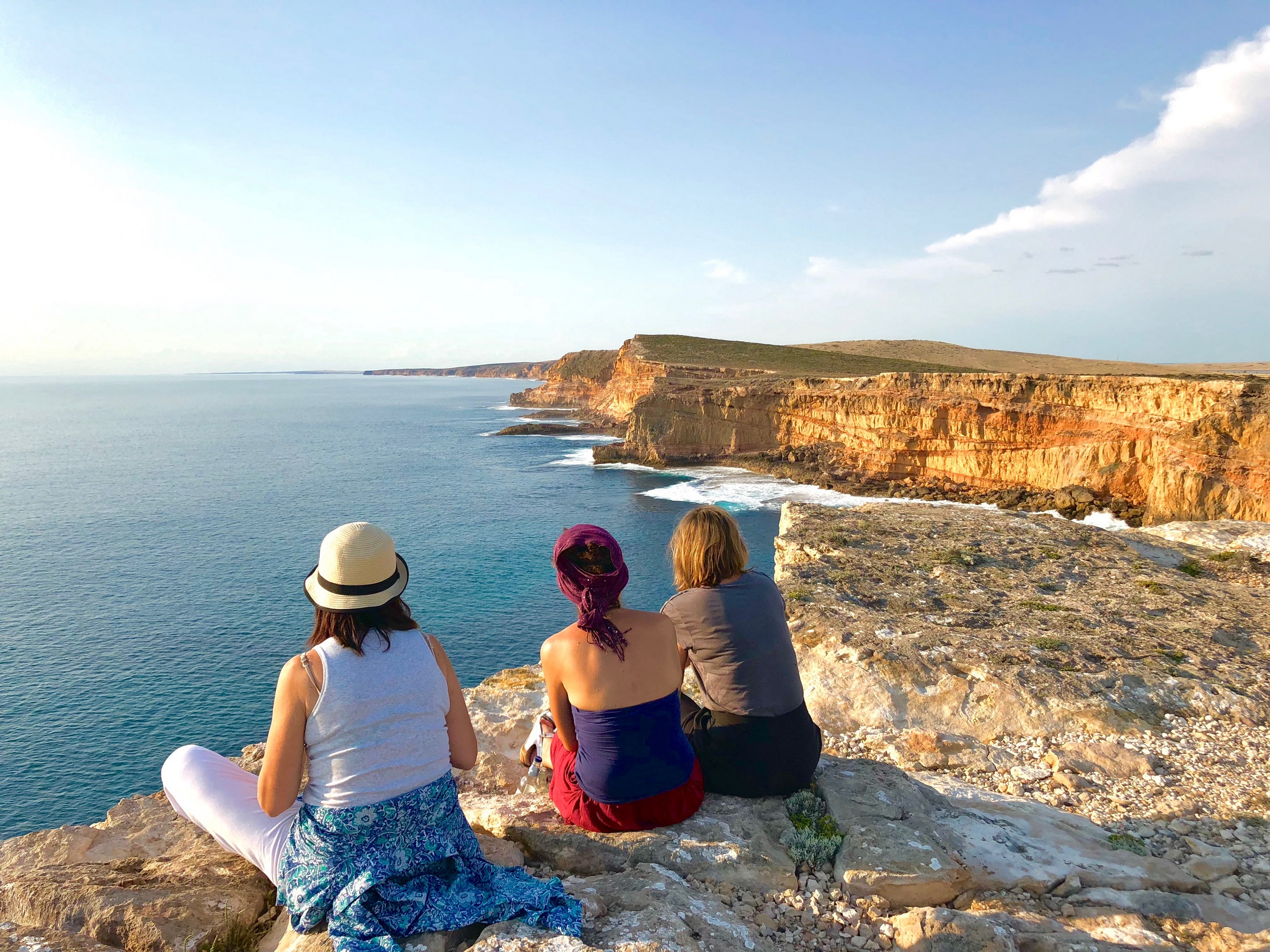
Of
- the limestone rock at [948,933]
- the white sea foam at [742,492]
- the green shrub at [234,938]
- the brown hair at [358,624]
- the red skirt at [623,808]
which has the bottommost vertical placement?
the white sea foam at [742,492]

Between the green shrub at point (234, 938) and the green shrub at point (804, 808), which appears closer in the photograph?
the green shrub at point (234, 938)

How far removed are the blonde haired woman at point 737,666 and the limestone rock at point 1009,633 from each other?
2663 millimetres

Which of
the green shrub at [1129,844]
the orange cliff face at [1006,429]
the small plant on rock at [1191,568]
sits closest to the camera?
the green shrub at [1129,844]

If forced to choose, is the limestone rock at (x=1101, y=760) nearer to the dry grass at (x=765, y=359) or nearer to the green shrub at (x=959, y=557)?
the green shrub at (x=959, y=557)

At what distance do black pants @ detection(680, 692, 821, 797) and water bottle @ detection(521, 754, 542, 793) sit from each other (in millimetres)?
1302

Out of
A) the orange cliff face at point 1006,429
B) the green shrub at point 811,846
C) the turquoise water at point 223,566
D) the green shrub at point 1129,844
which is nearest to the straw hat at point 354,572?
the green shrub at point 811,846

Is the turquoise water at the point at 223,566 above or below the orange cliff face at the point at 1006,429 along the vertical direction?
below

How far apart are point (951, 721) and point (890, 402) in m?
38.8

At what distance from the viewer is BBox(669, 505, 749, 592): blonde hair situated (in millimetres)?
4543

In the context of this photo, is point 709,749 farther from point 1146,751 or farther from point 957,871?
point 1146,751

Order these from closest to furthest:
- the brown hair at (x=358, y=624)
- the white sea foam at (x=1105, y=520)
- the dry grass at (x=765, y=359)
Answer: the brown hair at (x=358, y=624)
the white sea foam at (x=1105, y=520)
the dry grass at (x=765, y=359)

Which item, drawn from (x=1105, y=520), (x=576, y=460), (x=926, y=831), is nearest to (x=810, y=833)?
(x=926, y=831)

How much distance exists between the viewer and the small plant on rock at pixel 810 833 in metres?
4.11

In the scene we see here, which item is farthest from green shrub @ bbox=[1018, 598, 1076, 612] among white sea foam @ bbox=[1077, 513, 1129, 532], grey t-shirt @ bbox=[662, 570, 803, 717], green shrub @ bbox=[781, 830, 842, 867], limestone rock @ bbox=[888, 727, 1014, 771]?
white sea foam @ bbox=[1077, 513, 1129, 532]
